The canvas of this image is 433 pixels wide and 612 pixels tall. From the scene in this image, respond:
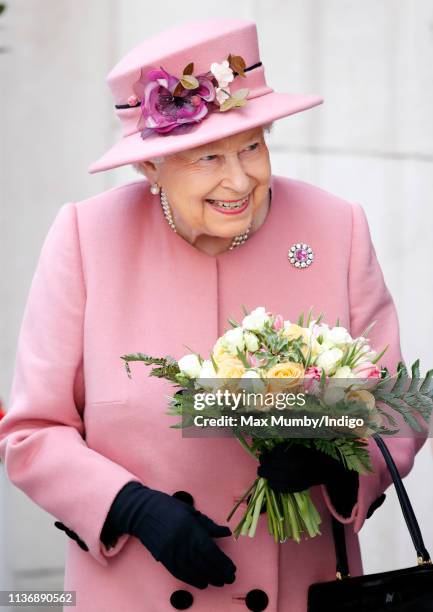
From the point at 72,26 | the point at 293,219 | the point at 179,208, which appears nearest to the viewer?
the point at 179,208

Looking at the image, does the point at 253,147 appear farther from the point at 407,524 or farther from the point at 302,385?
the point at 407,524

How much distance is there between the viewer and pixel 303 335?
114 inches

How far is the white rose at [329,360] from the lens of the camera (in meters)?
2.80

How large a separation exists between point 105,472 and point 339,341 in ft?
2.23

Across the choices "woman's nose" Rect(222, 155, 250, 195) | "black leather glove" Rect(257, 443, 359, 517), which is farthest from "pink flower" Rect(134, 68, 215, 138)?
"black leather glove" Rect(257, 443, 359, 517)

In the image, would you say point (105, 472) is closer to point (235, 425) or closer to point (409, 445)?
point (235, 425)

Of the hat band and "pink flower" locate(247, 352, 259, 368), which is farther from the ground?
the hat band

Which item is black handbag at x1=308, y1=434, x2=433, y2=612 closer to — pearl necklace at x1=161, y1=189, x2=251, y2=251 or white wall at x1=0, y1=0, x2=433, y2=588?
pearl necklace at x1=161, y1=189, x2=251, y2=251

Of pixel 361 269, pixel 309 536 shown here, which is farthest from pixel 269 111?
pixel 309 536

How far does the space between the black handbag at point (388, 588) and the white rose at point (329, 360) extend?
22 cm

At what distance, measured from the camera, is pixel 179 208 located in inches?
125

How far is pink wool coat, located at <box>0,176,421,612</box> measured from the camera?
3180 mm

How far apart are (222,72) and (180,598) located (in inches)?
50.6

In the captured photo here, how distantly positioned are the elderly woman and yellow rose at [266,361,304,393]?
0.75 ft
